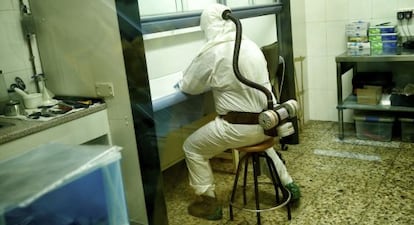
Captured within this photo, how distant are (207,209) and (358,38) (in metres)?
2.10

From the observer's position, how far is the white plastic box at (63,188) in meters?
0.82

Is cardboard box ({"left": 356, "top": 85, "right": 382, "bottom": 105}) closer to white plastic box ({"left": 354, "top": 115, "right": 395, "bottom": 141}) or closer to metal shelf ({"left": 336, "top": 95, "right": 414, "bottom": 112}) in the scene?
metal shelf ({"left": 336, "top": 95, "right": 414, "bottom": 112})

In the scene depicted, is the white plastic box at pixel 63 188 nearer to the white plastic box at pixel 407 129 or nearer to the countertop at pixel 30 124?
the countertop at pixel 30 124

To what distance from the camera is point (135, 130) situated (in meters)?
2.07

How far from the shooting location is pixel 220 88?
2.32m

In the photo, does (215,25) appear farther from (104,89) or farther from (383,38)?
(383,38)

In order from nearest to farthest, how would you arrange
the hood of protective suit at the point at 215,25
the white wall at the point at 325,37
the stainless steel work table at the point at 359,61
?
1. the hood of protective suit at the point at 215,25
2. the stainless steel work table at the point at 359,61
3. the white wall at the point at 325,37

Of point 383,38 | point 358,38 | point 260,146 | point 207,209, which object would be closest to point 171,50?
point 260,146

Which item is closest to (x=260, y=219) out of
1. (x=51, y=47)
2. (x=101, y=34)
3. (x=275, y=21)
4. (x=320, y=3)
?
(x=101, y=34)

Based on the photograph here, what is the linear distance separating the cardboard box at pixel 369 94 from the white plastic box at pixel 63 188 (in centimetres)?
287

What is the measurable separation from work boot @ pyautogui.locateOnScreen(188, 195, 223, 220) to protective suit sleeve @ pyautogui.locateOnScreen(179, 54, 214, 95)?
70 cm

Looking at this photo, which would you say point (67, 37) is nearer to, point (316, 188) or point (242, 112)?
point (242, 112)

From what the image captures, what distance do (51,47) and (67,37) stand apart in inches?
6.7

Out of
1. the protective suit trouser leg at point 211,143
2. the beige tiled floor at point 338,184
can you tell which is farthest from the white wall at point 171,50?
the beige tiled floor at point 338,184
